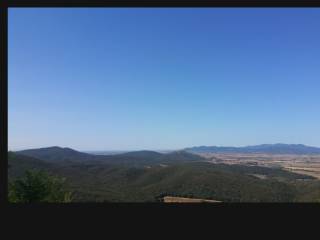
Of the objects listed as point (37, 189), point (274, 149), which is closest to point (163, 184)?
point (37, 189)

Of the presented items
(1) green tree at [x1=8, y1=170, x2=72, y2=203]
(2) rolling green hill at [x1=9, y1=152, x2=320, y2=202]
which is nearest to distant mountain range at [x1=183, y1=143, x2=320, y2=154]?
→ (2) rolling green hill at [x1=9, y1=152, x2=320, y2=202]

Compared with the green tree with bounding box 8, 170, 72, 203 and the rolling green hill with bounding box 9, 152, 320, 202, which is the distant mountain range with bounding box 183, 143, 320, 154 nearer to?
the rolling green hill with bounding box 9, 152, 320, 202

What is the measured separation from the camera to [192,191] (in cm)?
2336

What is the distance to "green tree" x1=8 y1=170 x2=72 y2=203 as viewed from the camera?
26.6 feet

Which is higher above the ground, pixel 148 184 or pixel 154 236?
pixel 154 236

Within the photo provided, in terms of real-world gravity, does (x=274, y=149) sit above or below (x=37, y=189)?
below

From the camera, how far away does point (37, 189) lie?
8.90 meters

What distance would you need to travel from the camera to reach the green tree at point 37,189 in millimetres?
8102

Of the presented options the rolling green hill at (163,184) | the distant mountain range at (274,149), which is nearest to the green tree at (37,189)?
the rolling green hill at (163,184)

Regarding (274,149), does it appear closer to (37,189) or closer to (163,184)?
(163,184)
